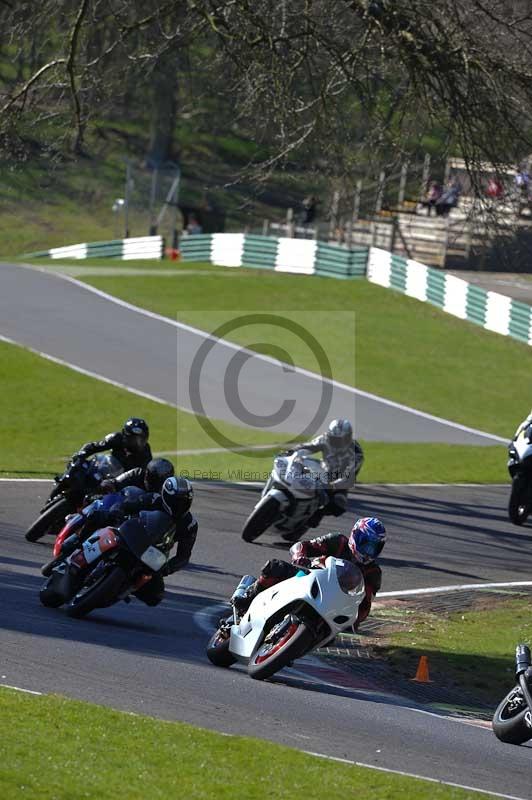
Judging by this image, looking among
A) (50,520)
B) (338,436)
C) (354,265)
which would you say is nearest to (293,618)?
(50,520)

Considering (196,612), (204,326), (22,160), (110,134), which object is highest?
(110,134)

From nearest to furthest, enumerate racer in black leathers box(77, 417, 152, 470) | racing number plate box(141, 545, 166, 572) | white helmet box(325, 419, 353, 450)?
racing number plate box(141, 545, 166, 572) → racer in black leathers box(77, 417, 152, 470) → white helmet box(325, 419, 353, 450)

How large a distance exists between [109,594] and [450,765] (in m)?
3.76

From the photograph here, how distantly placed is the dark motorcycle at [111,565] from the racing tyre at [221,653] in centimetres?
94

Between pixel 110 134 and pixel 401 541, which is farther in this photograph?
pixel 110 134

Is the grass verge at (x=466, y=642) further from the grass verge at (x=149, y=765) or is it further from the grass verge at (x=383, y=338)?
the grass verge at (x=383, y=338)

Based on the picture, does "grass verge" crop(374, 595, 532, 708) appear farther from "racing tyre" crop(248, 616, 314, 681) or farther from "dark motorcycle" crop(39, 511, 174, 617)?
"dark motorcycle" crop(39, 511, 174, 617)

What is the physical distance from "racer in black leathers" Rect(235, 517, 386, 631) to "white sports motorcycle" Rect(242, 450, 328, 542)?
4480 mm

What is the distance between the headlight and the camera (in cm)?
1026

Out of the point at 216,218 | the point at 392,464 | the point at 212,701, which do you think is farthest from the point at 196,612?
the point at 216,218

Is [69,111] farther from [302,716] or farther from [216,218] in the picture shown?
[216,218]

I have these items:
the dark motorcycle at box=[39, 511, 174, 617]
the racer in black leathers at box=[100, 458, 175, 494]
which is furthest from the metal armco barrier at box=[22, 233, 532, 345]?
the dark motorcycle at box=[39, 511, 174, 617]

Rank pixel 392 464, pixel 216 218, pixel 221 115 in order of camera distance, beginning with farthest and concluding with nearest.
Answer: pixel 221 115 → pixel 216 218 → pixel 392 464

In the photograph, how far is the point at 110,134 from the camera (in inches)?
2480
